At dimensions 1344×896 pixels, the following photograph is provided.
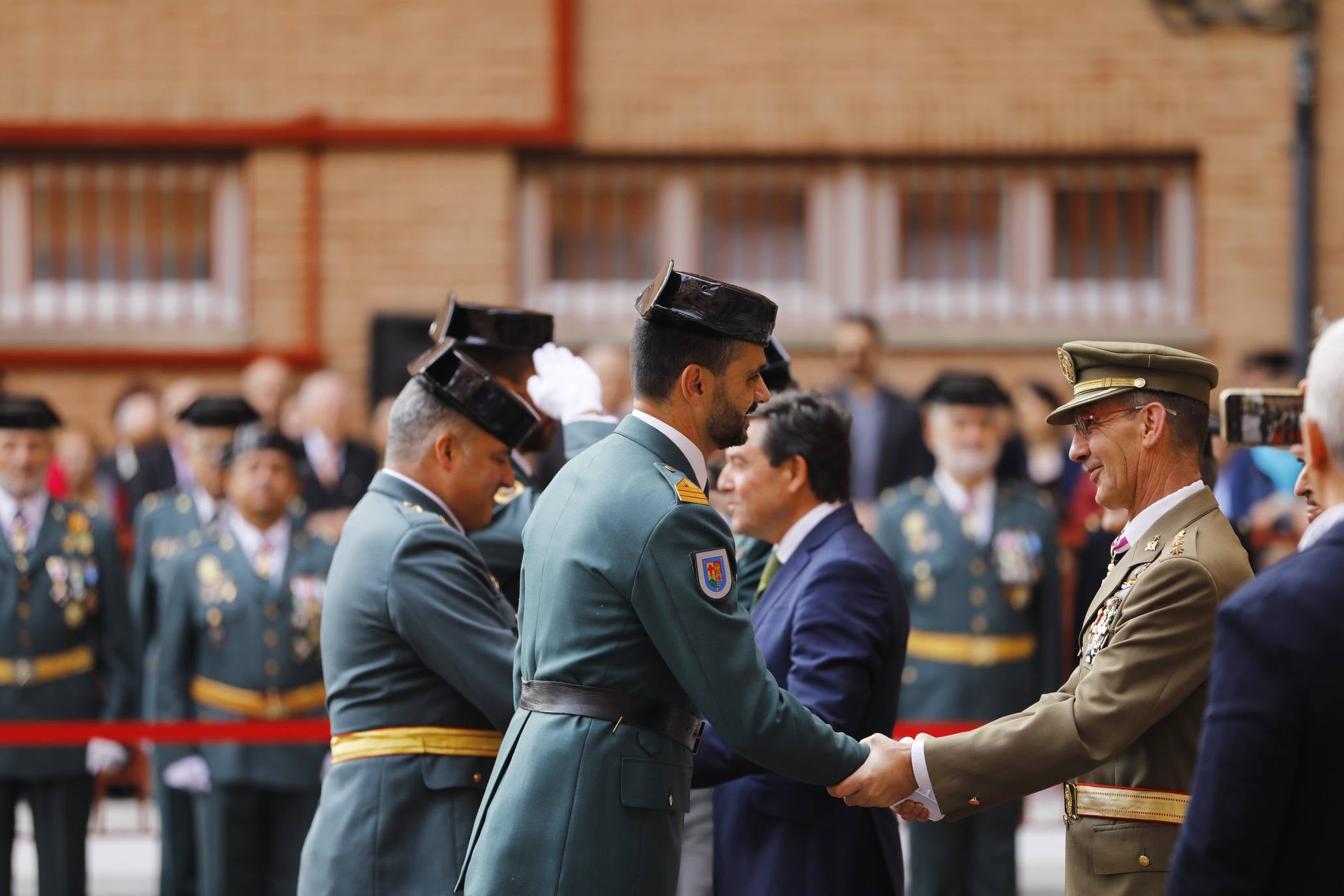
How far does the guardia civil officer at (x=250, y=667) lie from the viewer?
5.90 m

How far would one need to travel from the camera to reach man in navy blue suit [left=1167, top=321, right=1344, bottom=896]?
91.4 inches

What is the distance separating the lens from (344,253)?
10.2 metres

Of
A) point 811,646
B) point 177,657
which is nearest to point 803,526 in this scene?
point 811,646

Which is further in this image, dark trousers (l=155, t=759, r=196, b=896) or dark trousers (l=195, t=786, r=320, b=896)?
dark trousers (l=155, t=759, r=196, b=896)

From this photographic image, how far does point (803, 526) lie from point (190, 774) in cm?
311

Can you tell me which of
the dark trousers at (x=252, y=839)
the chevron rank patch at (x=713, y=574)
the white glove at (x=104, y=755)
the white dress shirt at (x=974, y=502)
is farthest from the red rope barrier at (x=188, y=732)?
Result: the chevron rank patch at (x=713, y=574)

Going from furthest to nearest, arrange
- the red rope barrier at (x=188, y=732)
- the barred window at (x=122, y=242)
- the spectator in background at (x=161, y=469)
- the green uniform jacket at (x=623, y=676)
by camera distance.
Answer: the barred window at (x=122, y=242) < the spectator in background at (x=161, y=469) < the red rope barrier at (x=188, y=732) < the green uniform jacket at (x=623, y=676)

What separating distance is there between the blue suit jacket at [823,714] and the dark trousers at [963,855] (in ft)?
7.43

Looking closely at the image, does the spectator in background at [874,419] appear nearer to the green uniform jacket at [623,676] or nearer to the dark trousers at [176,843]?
the dark trousers at [176,843]

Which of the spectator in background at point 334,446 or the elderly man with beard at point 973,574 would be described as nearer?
the elderly man with beard at point 973,574

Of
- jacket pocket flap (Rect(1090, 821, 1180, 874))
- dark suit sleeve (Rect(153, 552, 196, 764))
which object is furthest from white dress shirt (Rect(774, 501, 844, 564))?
dark suit sleeve (Rect(153, 552, 196, 764))

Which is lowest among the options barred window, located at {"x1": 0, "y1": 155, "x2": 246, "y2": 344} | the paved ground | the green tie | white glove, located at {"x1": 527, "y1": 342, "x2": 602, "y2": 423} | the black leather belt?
the paved ground

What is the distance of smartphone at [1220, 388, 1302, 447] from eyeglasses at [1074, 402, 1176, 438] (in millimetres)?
153

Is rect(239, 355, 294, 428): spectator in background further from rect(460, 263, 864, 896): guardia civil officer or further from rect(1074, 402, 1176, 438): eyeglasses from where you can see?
rect(1074, 402, 1176, 438): eyeglasses
